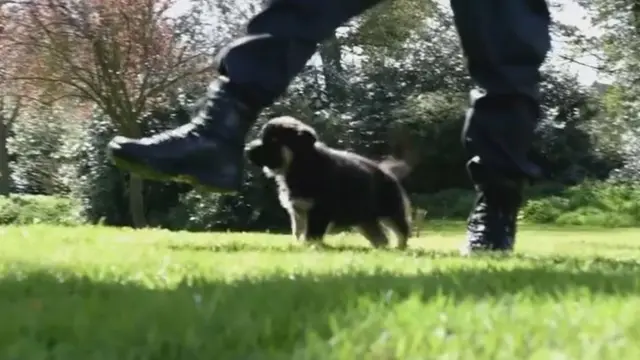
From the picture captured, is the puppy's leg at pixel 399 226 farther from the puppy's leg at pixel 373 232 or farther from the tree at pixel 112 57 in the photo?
the tree at pixel 112 57

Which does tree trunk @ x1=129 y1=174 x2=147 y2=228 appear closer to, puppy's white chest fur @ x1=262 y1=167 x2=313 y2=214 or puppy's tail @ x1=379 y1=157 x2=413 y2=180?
puppy's tail @ x1=379 y1=157 x2=413 y2=180

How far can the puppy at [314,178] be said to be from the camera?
625cm

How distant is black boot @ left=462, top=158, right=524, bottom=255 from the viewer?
4977 mm

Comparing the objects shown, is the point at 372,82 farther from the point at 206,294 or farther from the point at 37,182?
the point at 206,294

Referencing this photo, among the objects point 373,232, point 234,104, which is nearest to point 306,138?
point 373,232

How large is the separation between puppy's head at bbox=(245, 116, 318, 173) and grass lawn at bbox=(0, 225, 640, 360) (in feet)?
8.08

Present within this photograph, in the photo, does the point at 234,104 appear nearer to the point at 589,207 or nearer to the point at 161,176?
the point at 161,176

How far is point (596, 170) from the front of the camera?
24719 mm

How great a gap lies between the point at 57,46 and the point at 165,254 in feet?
50.4

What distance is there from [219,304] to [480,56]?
265cm

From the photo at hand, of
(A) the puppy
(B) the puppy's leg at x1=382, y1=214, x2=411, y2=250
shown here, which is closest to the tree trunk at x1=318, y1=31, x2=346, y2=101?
(B) the puppy's leg at x1=382, y1=214, x2=411, y2=250

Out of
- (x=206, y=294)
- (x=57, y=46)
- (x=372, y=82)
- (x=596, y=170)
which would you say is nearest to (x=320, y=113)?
(x=372, y=82)

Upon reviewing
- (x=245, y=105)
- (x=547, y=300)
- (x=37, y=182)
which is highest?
(x=245, y=105)

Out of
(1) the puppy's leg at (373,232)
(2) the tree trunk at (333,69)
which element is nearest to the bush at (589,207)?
(2) the tree trunk at (333,69)
